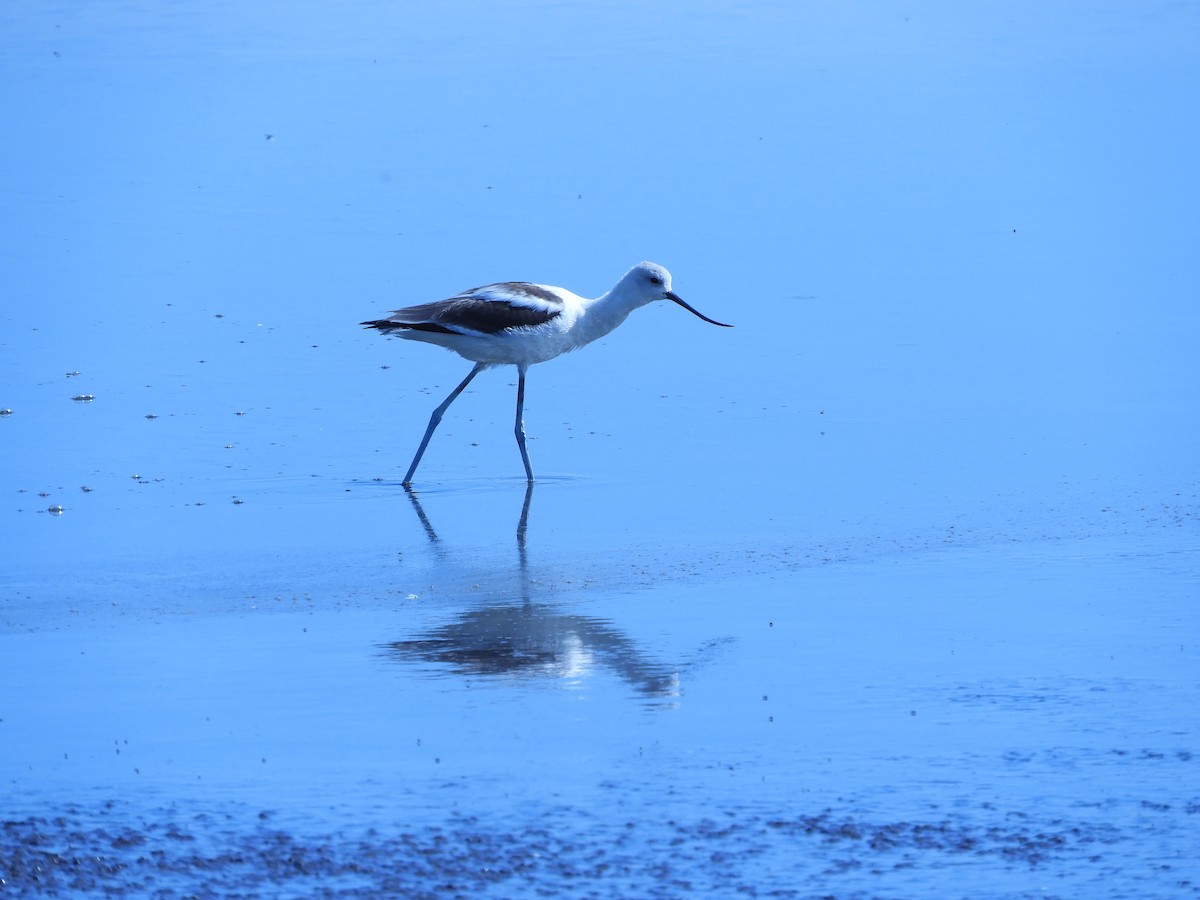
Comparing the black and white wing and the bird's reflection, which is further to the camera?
the black and white wing

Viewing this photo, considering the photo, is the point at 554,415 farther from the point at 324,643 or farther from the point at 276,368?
the point at 324,643

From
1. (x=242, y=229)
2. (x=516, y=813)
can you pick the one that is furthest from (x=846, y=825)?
(x=242, y=229)

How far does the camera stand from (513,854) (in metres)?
4.94

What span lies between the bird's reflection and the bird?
3.26 meters

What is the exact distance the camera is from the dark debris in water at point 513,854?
4.75m

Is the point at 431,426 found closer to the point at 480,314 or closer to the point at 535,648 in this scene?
the point at 480,314

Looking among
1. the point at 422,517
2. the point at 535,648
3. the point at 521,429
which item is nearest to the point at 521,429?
the point at 521,429

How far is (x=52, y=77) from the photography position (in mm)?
22562

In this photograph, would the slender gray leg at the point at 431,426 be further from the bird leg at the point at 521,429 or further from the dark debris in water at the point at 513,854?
the dark debris in water at the point at 513,854

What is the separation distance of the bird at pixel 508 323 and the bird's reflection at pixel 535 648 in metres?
3.26

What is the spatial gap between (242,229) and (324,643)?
9562 mm

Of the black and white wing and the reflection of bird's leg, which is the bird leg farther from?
the reflection of bird's leg

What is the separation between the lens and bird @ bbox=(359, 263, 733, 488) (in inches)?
424

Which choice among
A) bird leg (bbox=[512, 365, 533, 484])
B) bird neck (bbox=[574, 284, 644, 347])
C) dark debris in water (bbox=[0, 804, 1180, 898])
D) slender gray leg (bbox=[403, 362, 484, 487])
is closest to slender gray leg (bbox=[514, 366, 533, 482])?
bird leg (bbox=[512, 365, 533, 484])
